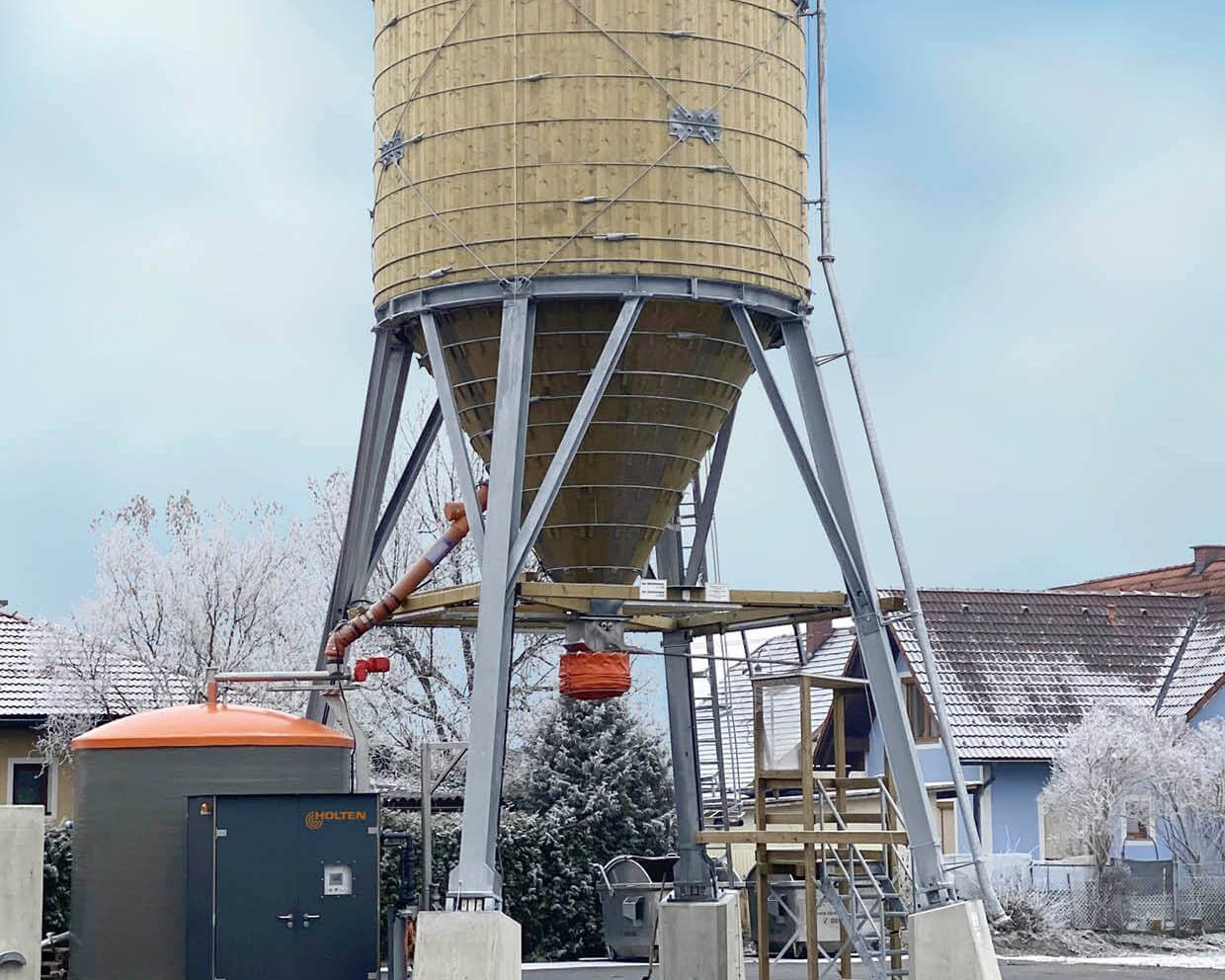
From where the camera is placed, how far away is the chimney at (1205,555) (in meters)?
47.7

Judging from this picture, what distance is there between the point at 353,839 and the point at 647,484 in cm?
483

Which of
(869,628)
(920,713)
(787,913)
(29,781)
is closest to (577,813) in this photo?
(920,713)

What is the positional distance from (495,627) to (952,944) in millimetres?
5380

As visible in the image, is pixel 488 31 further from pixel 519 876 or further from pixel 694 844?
pixel 519 876

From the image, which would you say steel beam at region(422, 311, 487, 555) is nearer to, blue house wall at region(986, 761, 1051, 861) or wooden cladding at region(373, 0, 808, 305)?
wooden cladding at region(373, 0, 808, 305)

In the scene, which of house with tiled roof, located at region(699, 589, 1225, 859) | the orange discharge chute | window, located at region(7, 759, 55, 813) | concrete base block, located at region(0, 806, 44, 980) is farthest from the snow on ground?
window, located at region(7, 759, 55, 813)

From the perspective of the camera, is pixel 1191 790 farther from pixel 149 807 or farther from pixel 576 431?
pixel 149 807

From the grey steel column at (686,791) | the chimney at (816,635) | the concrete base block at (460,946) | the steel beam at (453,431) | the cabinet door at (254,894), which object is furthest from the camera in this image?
the chimney at (816,635)

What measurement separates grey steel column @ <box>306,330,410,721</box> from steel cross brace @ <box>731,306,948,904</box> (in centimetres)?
390

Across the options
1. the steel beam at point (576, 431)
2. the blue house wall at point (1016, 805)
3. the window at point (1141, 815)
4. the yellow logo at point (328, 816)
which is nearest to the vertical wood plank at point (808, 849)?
the steel beam at point (576, 431)

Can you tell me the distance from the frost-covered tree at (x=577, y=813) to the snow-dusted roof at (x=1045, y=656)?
640cm

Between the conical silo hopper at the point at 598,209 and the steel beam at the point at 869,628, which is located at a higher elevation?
the conical silo hopper at the point at 598,209

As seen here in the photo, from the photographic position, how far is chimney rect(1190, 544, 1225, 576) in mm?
47688

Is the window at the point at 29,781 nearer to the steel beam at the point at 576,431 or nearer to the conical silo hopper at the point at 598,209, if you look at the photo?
the conical silo hopper at the point at 598,209
